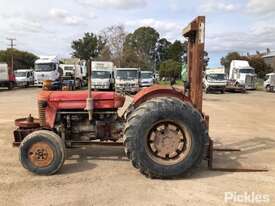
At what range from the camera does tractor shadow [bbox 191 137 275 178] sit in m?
8.01

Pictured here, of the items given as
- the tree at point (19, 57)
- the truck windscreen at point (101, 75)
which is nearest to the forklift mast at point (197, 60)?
the truck windscreen at point (101, 75)

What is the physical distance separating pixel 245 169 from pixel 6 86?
44378 mm

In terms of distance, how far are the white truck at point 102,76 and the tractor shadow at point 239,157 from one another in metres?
29.9

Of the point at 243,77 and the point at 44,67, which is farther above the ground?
the point at 44,67

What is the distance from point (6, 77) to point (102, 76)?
12.3m

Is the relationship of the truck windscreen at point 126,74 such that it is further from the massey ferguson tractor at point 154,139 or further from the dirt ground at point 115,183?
the massey ferguson tractor at point 154,139

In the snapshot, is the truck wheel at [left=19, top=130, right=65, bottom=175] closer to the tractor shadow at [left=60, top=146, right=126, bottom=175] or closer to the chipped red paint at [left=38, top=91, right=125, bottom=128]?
the tractor shadow at [left=60, top=146, right=126, bottom=175]

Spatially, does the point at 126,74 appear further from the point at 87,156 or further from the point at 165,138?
the point at 165,138

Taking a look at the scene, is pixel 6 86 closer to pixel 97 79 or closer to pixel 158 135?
pixel 97 79

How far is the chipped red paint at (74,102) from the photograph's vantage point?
27.5 feet

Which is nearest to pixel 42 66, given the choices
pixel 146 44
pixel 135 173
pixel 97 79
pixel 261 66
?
pixel 97 79

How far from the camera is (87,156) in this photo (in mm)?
9148

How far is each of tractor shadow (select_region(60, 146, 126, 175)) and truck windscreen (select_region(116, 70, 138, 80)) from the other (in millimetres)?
28355

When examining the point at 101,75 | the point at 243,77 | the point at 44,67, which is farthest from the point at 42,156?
the point at 243,77
